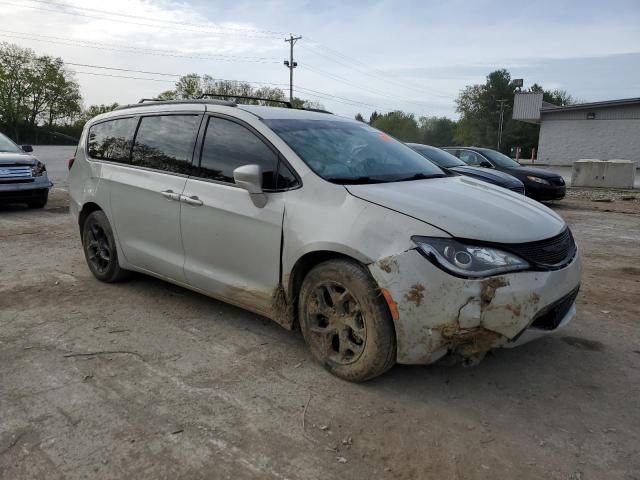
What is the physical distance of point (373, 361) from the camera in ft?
9.75

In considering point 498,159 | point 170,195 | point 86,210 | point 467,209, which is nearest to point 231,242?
point 170,195

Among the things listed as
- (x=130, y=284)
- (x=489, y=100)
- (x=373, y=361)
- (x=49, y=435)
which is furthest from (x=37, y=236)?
(x=489, y=100)

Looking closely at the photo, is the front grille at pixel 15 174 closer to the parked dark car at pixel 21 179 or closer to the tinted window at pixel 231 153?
the parked dark car at pixel 21 179

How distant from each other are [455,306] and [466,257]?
0.27 meters

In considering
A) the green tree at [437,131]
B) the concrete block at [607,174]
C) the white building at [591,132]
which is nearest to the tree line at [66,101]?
the green tree at [437,131]

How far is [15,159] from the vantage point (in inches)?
386

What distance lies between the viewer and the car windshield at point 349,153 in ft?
11.2

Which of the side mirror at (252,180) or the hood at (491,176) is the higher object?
the side mirror at (252,180)

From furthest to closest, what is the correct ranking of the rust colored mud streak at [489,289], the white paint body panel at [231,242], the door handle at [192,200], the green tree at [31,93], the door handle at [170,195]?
the green tree at [31,93] → the door handle at [170,195] → the door handle at [192,200] → the white paint body panel at [231,242] → the rust colored mud streak at [489,289]

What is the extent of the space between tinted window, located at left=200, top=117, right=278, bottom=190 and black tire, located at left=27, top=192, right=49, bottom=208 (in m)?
7.82

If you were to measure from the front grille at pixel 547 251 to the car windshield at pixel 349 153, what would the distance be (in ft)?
3.37

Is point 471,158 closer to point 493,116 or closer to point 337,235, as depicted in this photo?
point 337,235

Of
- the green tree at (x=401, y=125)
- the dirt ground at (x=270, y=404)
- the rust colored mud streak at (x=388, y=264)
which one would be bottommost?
the dirt ground at (x=270, y=404)

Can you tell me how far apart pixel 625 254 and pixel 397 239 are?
5590 mm
